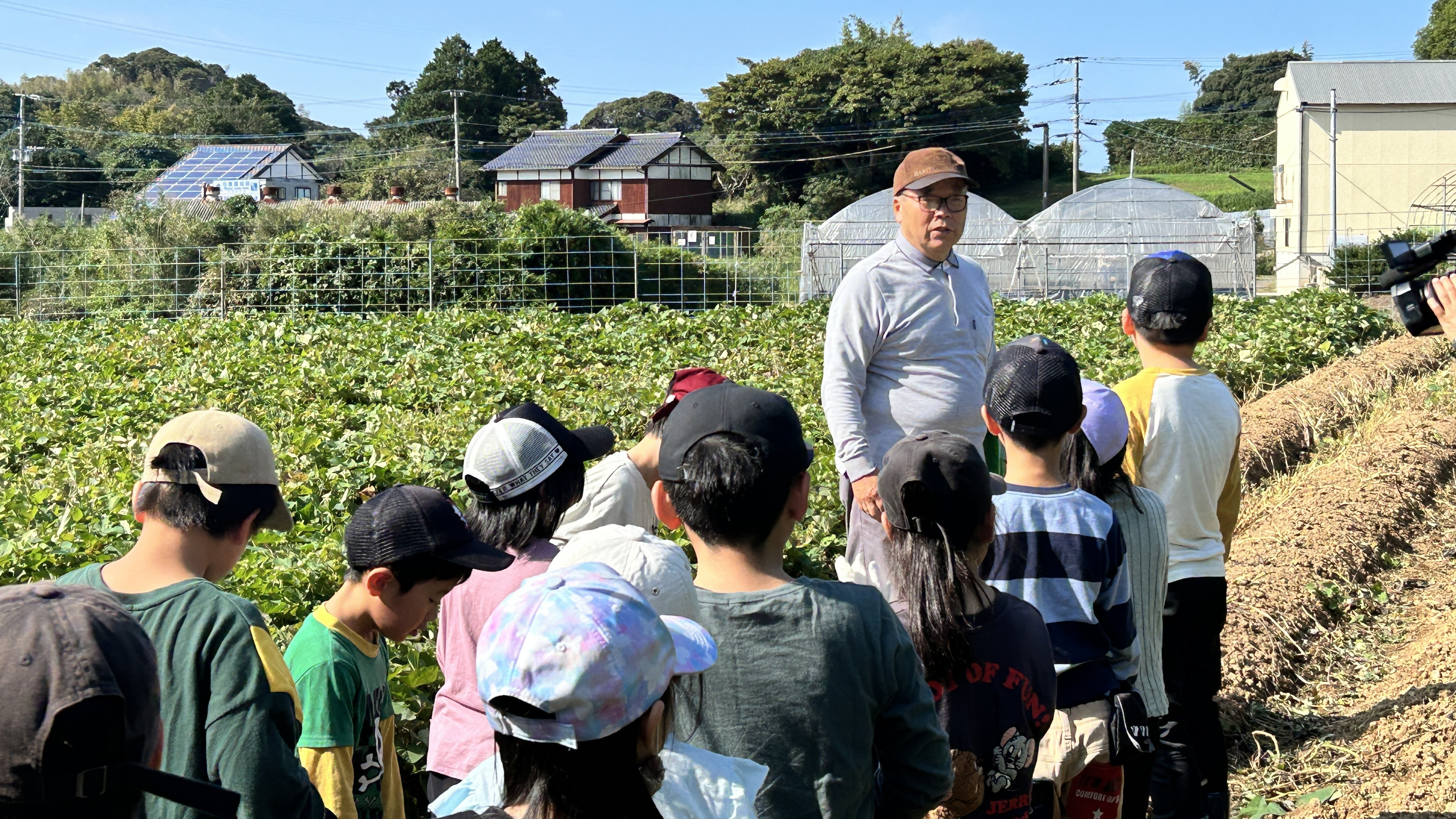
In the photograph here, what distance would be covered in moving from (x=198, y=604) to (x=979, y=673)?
1.45 m

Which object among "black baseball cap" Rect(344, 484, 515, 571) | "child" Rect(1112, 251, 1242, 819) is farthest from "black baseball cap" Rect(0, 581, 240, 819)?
"child" Rect(1112, 251, 1242, 819)

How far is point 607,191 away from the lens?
51.8 meters

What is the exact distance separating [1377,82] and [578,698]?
145 ft

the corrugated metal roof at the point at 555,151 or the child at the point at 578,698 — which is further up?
the corrugated metal roof at the point at 555,151

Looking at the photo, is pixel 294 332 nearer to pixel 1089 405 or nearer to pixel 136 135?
pixel 1089 405

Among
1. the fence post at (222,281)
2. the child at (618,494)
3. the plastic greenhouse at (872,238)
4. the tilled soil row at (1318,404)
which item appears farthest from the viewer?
the plastic greenhouse at (872,238)

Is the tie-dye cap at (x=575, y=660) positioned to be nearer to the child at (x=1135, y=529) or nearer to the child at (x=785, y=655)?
the child at (x=785, y=655)

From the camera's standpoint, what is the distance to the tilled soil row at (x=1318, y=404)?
8977 millimetres

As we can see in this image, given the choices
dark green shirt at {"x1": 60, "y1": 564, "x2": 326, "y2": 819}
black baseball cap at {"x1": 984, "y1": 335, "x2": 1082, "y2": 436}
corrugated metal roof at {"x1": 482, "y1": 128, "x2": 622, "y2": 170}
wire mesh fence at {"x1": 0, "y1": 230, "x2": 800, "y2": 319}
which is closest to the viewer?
dark green shirt at {"x1": 60, "y1": 564, "x2": 326, "y2": 819}

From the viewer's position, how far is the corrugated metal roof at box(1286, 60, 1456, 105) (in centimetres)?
3797

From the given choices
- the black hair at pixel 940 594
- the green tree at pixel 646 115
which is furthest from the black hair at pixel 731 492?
the green tree at pixel 646 115

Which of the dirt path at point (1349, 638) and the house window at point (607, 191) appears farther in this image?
the house window at point (607, 191)

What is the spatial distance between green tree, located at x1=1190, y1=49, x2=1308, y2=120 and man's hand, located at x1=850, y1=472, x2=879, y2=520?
68554 millimetres

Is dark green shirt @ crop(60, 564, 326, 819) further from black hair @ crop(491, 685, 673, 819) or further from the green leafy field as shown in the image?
the green leafy field
